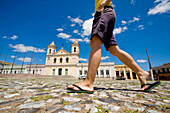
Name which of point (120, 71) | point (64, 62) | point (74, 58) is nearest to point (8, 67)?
point (64, 62)

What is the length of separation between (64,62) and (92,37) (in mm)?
30378

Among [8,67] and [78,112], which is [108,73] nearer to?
[78,112]

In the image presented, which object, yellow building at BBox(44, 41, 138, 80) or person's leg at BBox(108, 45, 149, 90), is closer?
person's leg at BBox(108, 45, 149, 90)

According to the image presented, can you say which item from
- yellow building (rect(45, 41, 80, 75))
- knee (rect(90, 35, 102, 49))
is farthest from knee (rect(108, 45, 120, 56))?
yellow building (rect(45, 41, 80, 75))

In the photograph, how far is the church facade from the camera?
28.8 metres

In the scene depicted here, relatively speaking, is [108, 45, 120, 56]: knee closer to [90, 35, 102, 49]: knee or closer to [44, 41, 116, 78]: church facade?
[90, 35, 102, 49]: knee

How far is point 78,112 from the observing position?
0.69 meters

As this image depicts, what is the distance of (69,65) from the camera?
3025 cm

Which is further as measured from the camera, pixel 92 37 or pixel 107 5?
pixel 107 5

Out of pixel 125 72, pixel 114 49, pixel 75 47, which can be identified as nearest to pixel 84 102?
pixel 114 49

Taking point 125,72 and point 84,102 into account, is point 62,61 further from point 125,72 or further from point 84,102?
point 84,102

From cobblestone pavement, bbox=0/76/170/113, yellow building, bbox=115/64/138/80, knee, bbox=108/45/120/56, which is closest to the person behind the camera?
A: cobblestone pavement, bbox=0/76/170/113

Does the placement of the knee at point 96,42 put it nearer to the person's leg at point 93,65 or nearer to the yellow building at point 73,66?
the person's leg at point 93,65

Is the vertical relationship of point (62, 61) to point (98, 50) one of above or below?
above
